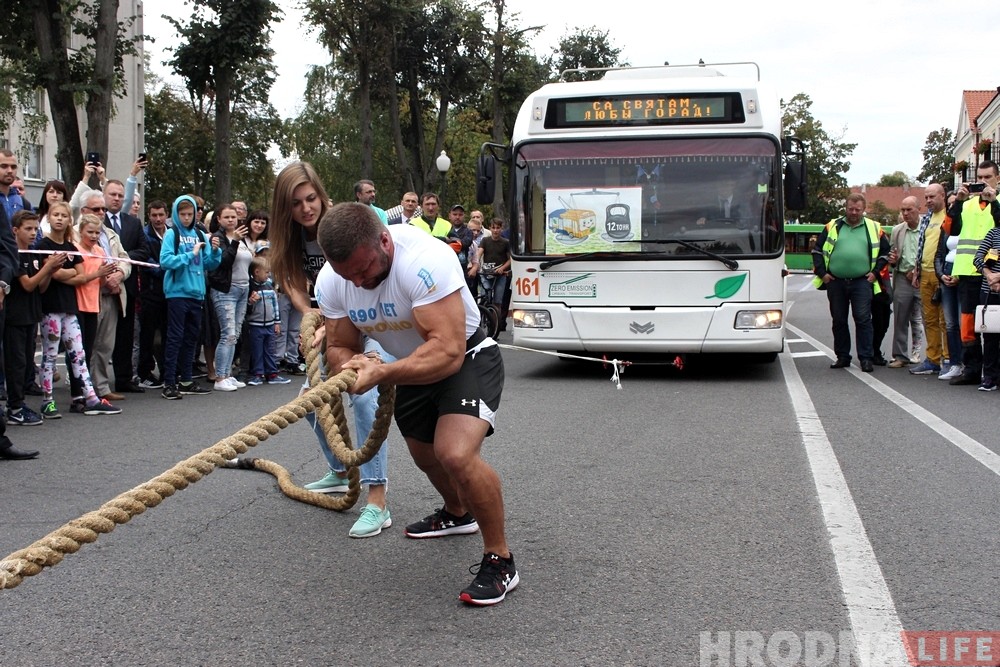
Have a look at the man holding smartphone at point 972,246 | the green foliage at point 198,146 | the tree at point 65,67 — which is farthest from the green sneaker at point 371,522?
the green foliage at point 198,146

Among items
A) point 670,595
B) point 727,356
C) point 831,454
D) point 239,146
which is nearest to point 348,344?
point 670,595

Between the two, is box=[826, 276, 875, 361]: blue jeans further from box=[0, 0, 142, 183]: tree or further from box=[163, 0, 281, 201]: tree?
box=[163, 0, 281, 201]: tree

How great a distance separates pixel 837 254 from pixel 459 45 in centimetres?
3172

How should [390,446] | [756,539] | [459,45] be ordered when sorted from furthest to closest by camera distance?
[459,45] → [390,446] → [756,539]

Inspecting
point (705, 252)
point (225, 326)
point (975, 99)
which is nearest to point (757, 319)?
point (705, 252)

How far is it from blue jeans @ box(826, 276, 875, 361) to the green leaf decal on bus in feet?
6.14

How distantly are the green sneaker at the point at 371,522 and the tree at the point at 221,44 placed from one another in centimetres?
1830

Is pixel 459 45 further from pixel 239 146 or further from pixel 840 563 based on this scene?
pixel 840 563

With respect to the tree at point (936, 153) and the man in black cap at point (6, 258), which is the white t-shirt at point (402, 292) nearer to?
the man in black cap at point (6, 258)

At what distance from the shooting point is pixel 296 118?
180ft

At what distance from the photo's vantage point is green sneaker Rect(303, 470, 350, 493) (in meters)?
6.12

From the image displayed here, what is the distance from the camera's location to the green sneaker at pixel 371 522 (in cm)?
516

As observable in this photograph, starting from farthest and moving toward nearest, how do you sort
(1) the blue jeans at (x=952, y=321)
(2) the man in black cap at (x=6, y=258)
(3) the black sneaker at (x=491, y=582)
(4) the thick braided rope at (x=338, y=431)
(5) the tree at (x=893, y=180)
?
(5) the tree at (x=893, y=180), (1) the blue jeans at (x=952, y=321), (2) the man in black cap at (x=6, y=258), (4) the thick braided rope at (x=338, y=431), (3) the black sneaker at (x=491, y=582)

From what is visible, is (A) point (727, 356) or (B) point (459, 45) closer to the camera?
(A) point (727, 356)
